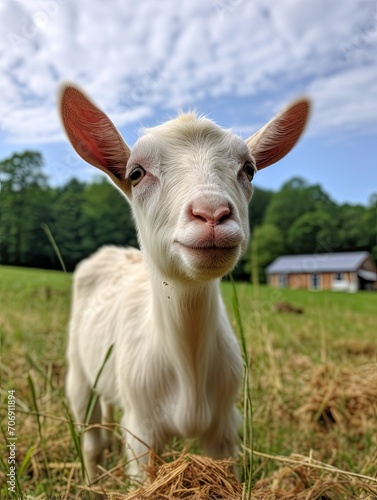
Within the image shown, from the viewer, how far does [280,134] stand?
240 cm

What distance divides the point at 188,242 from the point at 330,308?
295 inches

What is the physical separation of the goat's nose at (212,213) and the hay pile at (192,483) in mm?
980

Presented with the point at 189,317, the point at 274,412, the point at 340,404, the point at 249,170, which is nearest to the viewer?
the point at 249,170

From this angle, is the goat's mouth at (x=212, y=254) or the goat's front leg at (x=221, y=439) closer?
the goat's mouth at (x=212, y=254)

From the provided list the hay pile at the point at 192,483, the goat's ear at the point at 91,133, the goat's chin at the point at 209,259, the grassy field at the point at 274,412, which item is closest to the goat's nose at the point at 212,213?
the goat's chin at the point at 209,259

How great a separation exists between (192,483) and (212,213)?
1044 mm

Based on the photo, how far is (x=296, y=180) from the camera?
8148mm

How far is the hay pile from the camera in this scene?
1786mm

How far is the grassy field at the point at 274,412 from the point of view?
2260 millimetres

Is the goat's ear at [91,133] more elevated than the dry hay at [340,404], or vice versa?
the goat's ear at [91,133]

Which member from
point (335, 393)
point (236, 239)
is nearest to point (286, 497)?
point (236, 239)

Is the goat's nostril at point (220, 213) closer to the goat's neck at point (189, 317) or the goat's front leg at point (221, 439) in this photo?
the goat's neck at point (189, 317)

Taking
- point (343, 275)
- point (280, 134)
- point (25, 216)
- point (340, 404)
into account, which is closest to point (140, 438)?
point (280, 134)

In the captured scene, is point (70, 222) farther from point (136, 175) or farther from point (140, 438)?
point (136, 175)
